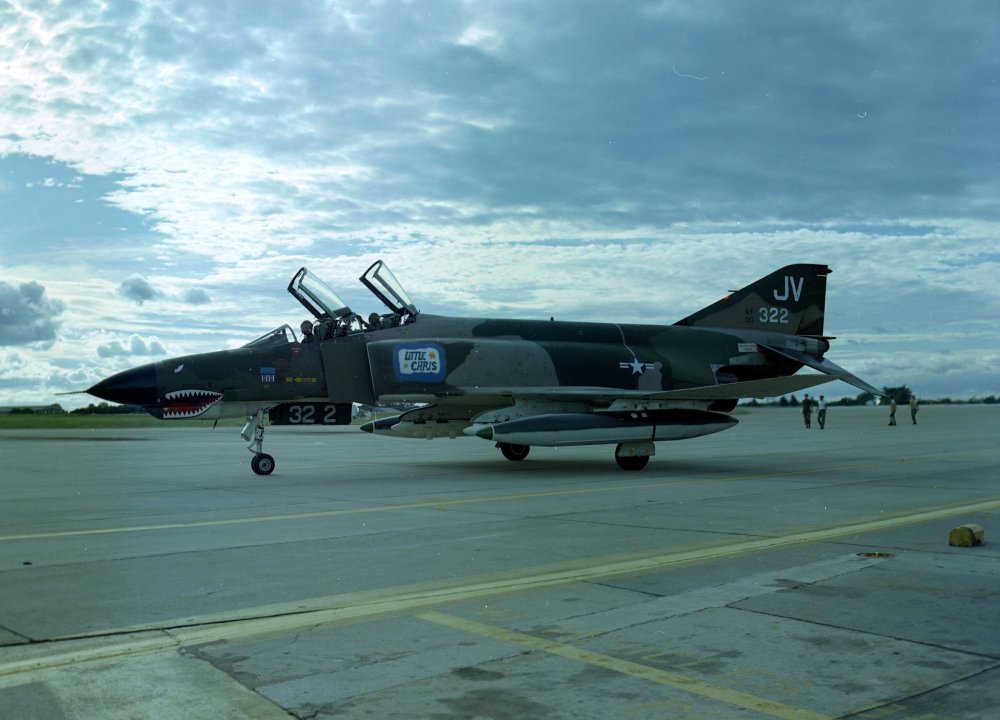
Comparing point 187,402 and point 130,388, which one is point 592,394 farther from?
point 130,388

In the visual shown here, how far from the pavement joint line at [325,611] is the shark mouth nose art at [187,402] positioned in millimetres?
9467

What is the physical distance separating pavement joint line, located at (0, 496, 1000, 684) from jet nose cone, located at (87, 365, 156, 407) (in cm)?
963

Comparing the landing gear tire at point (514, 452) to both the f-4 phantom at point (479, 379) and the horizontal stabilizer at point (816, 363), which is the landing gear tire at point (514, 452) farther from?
the horizontal stabilizer at point (816, 363)

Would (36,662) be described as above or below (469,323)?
below

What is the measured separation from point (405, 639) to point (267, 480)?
394 inches


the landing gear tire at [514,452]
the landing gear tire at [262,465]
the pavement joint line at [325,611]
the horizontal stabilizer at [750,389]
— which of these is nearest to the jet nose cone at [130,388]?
the landing gear tire at [262,465]

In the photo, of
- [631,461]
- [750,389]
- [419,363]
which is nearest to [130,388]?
[419,363]

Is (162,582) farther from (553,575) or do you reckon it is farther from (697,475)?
(697,475)

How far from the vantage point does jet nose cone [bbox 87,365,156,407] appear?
45.5 ft

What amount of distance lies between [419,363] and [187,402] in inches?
159

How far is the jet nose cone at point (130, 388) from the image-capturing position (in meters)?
13.9

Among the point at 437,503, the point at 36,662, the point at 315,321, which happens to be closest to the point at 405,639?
the point at 36,662

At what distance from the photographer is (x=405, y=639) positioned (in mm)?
4512

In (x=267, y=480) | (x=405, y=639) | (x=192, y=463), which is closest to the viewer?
(x=405, y=639)
